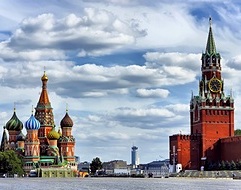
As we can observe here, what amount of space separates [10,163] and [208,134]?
47.0 m

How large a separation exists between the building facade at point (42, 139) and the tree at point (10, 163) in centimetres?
614

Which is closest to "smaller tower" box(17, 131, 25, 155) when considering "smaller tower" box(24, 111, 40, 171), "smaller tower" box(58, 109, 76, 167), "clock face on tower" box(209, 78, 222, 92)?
"smaller tower" box(24, 111, 40, 171)

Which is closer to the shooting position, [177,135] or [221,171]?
[221,171]

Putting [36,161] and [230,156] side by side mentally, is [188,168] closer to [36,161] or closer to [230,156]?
[230,156]

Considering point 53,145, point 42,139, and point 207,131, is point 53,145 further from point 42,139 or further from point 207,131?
point 207,131

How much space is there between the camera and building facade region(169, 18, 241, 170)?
16212 centimetres

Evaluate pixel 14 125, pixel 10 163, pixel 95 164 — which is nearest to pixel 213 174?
pixel 10 163

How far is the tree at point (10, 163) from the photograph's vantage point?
490 ft

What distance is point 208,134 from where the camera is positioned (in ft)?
536

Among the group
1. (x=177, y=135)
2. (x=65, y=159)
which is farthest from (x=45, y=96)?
(x=177, y=135)

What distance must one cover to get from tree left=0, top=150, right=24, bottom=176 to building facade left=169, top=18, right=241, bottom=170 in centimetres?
3644

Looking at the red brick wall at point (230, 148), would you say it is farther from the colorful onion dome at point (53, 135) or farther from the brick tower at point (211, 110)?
the colorful onion dome at point (53, 135)

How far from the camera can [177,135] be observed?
162 metres

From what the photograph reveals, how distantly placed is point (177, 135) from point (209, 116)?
9.29 metres
